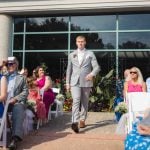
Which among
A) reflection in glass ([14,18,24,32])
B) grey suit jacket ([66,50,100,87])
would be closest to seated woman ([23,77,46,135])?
grey suit jacket ([66,50,100,87])

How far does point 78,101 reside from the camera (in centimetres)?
826

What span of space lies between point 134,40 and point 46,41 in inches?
116

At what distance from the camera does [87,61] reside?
8508mm

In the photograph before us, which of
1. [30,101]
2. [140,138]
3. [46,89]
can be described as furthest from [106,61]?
[140,138]

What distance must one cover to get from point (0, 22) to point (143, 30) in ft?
15.3

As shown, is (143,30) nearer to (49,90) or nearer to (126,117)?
(49,90)

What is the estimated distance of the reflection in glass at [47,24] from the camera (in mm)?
14876

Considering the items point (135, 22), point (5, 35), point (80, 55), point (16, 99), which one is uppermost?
point (135, 22)

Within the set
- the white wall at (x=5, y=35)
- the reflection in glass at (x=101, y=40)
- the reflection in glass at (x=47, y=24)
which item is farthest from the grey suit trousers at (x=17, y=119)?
the reflection in glass at (x=47, y=24)

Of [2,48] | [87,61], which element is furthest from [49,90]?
[2,48]

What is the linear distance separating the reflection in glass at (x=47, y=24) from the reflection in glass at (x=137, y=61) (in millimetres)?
2275

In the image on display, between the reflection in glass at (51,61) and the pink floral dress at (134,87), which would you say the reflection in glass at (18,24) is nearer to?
the reflection in glass at (51,61)

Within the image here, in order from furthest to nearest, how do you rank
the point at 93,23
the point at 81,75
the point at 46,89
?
the point at 93,23 → the point at 46,89 → the point at 81,75

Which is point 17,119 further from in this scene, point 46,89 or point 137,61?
point 137,61
